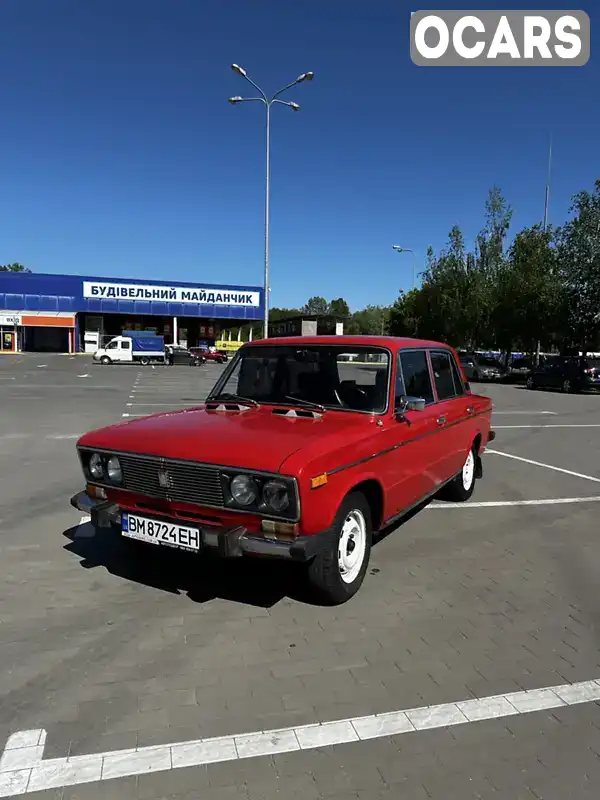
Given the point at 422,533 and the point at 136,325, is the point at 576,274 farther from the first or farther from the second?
the point at 136,325

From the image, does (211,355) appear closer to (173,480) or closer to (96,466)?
(96,466)

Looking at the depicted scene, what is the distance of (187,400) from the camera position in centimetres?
1836

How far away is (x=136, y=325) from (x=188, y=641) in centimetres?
6148

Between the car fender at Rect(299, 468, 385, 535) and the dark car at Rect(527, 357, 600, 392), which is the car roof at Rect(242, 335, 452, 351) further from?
the dark car at Rect(527, 357, 600, 392)

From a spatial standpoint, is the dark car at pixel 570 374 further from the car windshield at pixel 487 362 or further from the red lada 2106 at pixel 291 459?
the red lada 2106 at pixel 291 459

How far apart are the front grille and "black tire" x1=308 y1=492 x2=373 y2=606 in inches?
28.6

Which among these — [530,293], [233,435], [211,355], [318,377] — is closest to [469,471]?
[318,377]

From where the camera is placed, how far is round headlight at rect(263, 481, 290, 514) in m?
3.38

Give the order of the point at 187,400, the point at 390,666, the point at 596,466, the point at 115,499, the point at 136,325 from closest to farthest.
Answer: the point at 390,666, the point at 115,499, the point at 596,466, the point at 187,400, the point at 136,325

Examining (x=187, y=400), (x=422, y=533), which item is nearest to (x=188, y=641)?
(x=422, y=533)

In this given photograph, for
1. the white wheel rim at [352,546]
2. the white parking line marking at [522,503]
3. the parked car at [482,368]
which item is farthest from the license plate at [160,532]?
the parked car at [482,368]

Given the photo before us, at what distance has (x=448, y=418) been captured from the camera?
5.67 m

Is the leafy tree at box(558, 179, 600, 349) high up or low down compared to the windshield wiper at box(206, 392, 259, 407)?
up

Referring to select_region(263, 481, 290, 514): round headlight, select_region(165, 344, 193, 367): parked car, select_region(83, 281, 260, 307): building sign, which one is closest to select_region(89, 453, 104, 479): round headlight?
select_region(263, 481, 290, 514): round headlight
